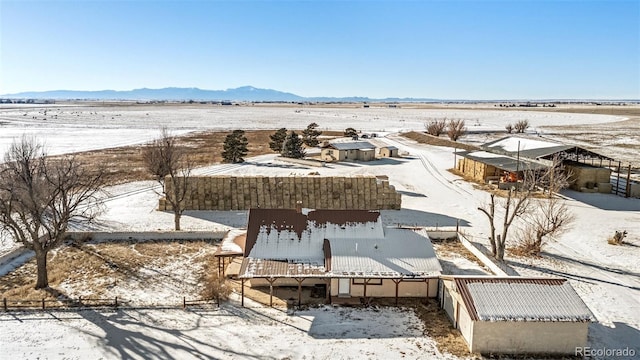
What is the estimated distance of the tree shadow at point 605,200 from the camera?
3625 centimetres

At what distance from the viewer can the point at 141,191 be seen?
39.2m

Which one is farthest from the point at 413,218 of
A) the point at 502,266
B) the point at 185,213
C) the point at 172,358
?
the point at 172,358

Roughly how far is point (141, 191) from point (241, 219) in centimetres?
1245

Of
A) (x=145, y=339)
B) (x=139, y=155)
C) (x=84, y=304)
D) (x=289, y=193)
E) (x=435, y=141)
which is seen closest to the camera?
(x=145, y=339)

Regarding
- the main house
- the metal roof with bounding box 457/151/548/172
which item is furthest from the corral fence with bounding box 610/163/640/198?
the main house

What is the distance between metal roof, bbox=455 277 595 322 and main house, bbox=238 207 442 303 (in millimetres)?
2479

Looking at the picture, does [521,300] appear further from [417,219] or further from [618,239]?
[417,219]

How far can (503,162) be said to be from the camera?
144 ft

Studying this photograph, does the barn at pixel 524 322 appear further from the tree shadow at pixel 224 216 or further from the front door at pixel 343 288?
the tree shadow at pixel 224 216

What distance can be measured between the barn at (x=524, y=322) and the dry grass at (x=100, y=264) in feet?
41.9

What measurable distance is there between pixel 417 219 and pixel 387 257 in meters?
12.4

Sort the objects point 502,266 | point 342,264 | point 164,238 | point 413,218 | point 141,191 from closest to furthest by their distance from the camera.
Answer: point 342,264, point 502,266, point 164,238, point 413,218, point 141,191

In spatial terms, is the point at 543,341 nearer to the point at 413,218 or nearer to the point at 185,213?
the point at 413,218

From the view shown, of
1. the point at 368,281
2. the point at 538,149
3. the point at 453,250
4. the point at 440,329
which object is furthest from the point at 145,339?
the point at 538,149
